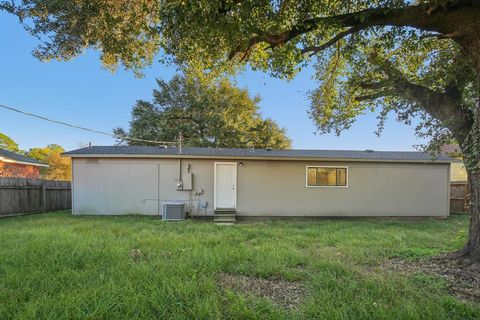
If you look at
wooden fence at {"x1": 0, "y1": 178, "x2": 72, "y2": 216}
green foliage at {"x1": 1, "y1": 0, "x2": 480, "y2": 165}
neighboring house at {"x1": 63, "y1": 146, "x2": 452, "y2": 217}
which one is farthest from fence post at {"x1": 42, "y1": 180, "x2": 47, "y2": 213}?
green foliage at {"x1": 1, "y1": 0, "x2": 480, "y2": 165}

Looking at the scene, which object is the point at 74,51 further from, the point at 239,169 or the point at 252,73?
the point at 239,169

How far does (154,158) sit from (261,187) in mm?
4046

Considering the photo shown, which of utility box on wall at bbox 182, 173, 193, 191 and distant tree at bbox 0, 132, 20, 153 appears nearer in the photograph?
utility box on wall at bbox 182, 173, 193, 191

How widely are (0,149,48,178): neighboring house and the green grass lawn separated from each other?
12.4m

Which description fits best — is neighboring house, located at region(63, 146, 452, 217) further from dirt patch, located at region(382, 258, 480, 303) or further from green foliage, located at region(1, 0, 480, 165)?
dirt patch, located at region(382, 258, 480, 303)

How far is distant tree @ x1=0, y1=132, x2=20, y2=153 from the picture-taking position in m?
29.7

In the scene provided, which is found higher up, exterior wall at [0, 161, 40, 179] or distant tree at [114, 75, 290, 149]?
distant tree at [114, 75, 290, 149]

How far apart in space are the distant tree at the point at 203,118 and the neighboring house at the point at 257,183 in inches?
424

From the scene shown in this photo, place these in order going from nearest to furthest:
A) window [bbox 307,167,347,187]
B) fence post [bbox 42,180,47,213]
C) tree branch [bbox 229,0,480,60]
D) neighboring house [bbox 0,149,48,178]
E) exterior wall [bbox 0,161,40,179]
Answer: tree branch [bbox 229,0,480,60] < window [bbox 307,167,347,187] < fence post [bbox 42,180,47,213] < neighboring house [bbox 0,149,48,178] < exterior wall [bbox 0,161,40,179]

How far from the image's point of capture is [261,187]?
11.4 m

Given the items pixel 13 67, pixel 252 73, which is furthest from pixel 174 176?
pixel 13 67

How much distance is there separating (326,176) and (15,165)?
1773 centimetres

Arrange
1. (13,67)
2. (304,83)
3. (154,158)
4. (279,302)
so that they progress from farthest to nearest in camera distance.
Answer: (13,67) → (154,158) → (304,83) → (279,302)

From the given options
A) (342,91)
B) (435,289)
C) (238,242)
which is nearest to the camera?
(435,289)
